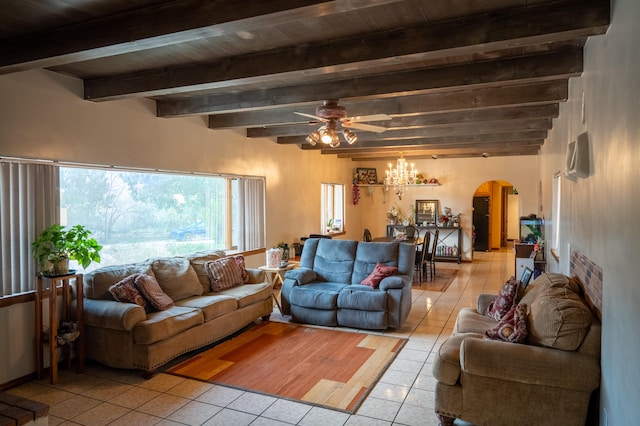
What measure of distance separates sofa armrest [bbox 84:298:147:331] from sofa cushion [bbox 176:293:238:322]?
A: 1.97 feet

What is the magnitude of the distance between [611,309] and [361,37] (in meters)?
2.23

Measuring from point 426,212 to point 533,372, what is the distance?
27.9 feet

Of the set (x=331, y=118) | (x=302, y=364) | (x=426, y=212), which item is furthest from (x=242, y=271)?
(x=426, y=212)

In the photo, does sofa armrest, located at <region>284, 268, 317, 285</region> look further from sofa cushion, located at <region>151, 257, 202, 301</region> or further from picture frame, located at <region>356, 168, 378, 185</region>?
picture frame, located at <region>356, 168, 378, 185</region>

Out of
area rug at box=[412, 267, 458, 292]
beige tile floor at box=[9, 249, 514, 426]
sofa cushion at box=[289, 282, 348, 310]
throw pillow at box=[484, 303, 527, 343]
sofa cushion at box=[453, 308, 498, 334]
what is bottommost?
beige tile floor at box=[9, 249, 514, 426]

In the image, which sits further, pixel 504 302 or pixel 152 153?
pixel 152 153

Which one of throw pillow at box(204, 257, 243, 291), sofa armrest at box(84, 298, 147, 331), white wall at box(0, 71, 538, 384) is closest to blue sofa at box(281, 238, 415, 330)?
throw pillow at box(204, 257, 243, 291)

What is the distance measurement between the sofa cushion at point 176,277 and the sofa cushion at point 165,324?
1.14 feet

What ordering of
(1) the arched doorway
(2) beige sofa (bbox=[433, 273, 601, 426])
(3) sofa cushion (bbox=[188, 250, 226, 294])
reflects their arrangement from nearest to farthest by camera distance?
(2) beige sofa (bbox=[433, 273, 601, 426]), (3) sofa cushion (bbox=[188, 250, 226, 294]), (1) the arched doorway

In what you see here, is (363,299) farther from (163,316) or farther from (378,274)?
(163,316)

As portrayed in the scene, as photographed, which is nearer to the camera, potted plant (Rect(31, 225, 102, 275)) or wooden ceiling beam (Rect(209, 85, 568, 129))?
potted plant (Rect(31, 225, 102, 275))

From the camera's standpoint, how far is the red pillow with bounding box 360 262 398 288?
511 centimetres

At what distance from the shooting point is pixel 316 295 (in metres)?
5.15

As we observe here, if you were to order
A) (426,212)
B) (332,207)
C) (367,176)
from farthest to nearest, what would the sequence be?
(367,176) → (426,212) → (332,207)
